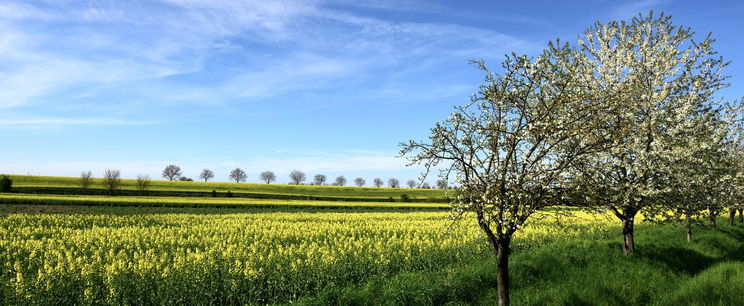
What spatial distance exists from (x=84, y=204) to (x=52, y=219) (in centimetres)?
2030

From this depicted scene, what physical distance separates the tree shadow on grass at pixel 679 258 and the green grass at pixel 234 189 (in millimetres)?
47492

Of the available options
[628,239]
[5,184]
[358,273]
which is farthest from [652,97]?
[5,184]

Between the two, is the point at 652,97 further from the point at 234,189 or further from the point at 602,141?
the point at 234,189

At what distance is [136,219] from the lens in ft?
115

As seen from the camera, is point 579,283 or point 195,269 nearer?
point 579,283

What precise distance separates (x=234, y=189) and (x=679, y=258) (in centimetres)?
8381

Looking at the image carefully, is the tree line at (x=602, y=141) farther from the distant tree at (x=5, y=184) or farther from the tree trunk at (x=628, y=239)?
the distant tree at (x=5, y=184)

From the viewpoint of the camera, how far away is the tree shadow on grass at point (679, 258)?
1608 cm

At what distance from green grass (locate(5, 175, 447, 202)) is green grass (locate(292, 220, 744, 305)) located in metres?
49.3

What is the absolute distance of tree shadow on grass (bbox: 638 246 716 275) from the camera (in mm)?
16078

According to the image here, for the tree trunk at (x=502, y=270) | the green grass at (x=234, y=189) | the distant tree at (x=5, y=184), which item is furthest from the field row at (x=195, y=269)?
the distant tree at (x=5, y=184)

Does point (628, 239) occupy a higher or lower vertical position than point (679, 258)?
higher

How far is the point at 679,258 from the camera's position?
675 inches

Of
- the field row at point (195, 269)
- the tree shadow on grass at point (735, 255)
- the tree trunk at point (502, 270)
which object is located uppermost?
the tree trunk at point (502, 270)
